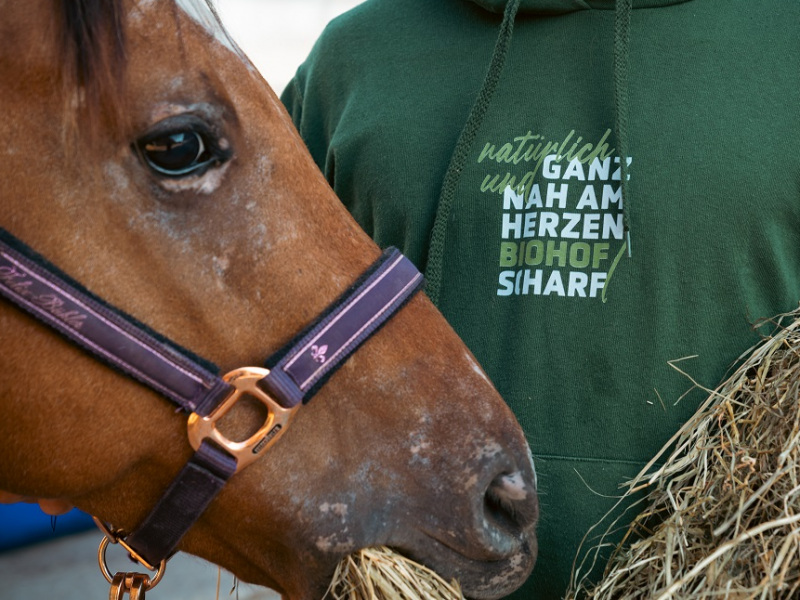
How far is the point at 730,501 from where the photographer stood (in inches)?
46.4

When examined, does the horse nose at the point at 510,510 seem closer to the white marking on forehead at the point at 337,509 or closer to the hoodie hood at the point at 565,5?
the white marking on forehead at the point at 337,509

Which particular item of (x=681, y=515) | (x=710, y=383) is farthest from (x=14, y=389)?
(x=710, y=383)

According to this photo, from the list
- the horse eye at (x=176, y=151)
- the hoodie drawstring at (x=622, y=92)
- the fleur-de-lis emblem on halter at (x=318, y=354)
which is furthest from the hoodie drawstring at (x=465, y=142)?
the horse eye at (x=176, y=151)

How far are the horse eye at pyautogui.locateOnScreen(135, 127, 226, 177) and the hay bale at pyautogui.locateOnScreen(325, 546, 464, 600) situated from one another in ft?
2.00

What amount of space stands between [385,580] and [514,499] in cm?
23

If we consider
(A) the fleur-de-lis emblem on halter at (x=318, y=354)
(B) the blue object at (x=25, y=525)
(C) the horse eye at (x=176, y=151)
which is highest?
(C) the horse eye at (x=176, y=151)

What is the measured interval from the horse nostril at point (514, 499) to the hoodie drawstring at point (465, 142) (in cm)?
40

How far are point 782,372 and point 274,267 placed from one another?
32.0 inches

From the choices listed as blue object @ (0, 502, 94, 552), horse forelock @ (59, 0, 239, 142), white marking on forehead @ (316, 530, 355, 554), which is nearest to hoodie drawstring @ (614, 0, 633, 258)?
white marking on forehead @ (316, 530, 355, 554)

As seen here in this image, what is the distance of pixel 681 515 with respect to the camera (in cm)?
122

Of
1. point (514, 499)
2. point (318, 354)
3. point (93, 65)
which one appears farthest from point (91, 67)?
point (514, 499)

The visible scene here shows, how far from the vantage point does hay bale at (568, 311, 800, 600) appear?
3.46 ft

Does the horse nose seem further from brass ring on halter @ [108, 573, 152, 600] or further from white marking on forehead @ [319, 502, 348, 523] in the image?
brass ring on halter @ [108, 573, 152, 600]

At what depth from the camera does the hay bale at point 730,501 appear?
41.5 inches
